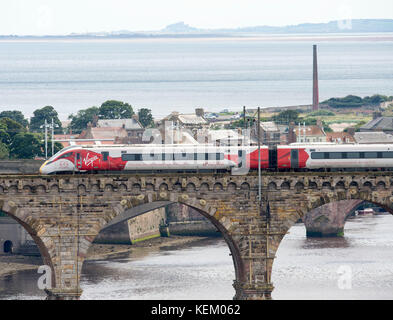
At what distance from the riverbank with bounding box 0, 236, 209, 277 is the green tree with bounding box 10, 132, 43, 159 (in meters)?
27.4

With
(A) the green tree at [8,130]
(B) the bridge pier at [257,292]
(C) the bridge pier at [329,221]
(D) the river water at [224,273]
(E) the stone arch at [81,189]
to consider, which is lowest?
(D) the river water at [224,273]

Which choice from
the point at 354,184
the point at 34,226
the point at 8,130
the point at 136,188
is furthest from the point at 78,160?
the point at 8,130

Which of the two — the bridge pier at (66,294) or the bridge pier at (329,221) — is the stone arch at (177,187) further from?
the bridge pier at (329,221)

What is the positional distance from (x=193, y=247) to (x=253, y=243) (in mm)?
47980

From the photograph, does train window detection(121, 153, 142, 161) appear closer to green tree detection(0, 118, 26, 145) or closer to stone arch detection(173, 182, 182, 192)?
stone arch detection(173, 182, 182, 192)

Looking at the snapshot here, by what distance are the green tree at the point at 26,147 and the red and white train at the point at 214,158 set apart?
68.6 meters

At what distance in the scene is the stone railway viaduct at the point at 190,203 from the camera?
3573 inches

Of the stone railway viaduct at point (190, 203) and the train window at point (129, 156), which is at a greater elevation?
the train window at point (129, 156)

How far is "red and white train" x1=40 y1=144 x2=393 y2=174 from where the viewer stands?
95.1 m

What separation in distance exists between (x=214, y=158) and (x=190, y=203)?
529cm

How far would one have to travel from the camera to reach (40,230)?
3570 inches

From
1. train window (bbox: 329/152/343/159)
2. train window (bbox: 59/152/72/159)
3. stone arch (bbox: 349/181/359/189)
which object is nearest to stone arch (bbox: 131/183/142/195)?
train window (bbox: 59/152/72/159)

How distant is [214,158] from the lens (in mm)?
96062

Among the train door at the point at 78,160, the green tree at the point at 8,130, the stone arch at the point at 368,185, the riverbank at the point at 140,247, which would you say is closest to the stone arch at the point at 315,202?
the stone arch at the point at 368,185
